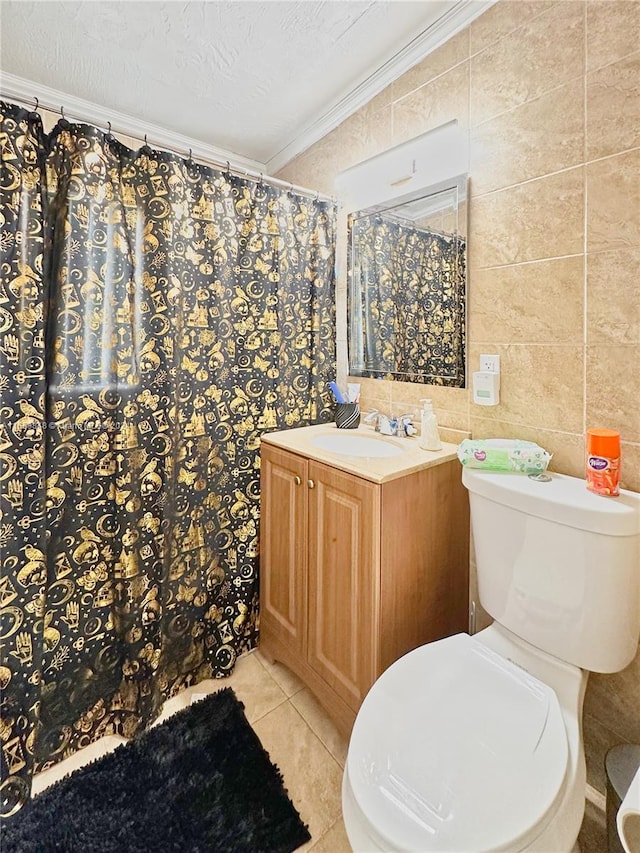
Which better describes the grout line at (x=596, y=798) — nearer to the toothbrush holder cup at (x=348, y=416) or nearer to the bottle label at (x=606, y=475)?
the bottle label at (x=606, y=475)

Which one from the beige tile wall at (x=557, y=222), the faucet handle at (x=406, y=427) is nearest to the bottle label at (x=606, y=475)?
the beige tile wall at (x=557, y=222)

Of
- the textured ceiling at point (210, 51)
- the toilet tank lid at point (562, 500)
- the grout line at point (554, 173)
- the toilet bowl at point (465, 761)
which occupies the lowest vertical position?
the toilet bowl at point (465, 761)

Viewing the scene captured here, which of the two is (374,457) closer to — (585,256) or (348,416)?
(348,416)

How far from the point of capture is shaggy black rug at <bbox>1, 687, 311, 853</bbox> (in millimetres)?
1122

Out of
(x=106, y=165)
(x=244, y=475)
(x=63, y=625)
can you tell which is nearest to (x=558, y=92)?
(x=106, y=165)

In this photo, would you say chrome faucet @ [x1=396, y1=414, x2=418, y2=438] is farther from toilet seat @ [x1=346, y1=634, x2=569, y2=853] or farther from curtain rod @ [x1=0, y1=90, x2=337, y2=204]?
curtain rod @ [x1=0, y1=90, x2=337, y2=204]

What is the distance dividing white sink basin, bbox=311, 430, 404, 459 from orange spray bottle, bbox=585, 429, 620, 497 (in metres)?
0.67

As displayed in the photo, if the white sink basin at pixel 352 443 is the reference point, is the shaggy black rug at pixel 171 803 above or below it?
below

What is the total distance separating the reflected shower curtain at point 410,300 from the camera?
1.50 meters

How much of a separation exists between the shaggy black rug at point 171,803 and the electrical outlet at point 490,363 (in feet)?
4.78

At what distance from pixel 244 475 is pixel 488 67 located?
1.63 m

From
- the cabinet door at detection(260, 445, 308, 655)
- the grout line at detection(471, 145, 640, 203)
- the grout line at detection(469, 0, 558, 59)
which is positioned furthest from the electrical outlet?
the grout line at detection(469, 0, 558, 59)

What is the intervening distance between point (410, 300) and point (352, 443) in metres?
0.63

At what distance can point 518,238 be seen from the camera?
1.29m
